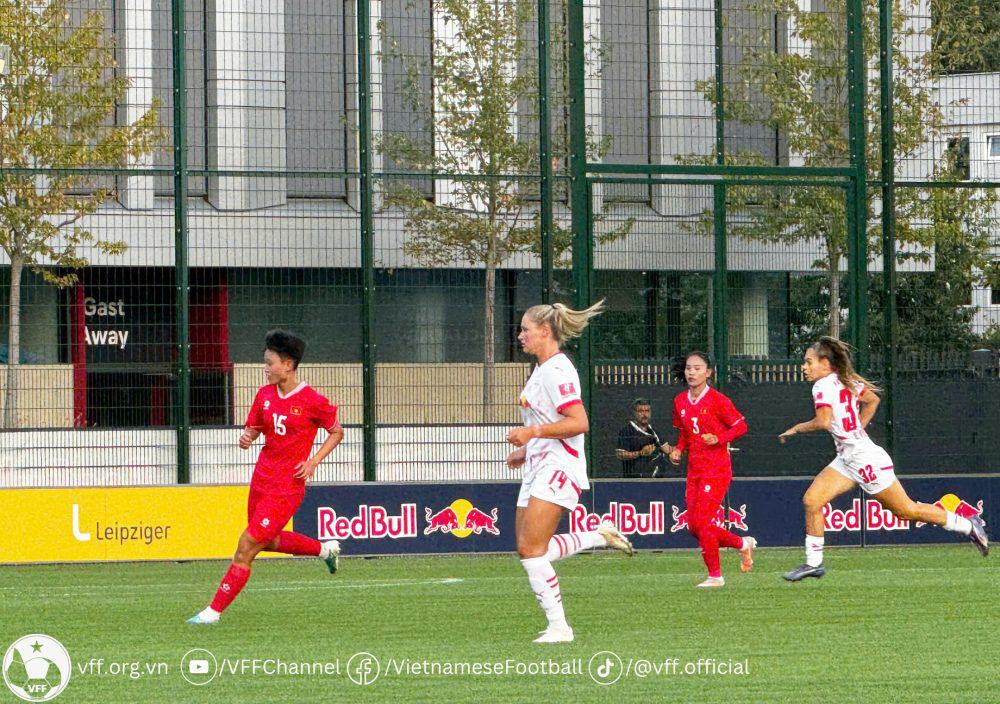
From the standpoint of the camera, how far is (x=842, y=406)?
41.8 feet

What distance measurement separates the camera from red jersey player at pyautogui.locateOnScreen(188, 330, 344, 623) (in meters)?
10.5

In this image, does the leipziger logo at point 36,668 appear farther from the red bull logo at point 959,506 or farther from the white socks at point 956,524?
the red bull logo at point 959,506

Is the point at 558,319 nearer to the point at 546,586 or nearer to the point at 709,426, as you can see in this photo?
the point at 546,586

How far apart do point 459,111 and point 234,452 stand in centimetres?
447

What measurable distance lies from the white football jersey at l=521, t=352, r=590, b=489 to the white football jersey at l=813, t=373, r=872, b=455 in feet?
13.5

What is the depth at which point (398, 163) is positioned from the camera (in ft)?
56.6

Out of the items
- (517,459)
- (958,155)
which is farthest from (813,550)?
(958,155)

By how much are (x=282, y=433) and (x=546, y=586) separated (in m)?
2.47

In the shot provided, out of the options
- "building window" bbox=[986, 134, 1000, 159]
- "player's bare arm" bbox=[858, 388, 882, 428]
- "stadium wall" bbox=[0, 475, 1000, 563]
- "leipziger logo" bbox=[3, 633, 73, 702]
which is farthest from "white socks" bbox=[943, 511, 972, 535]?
"leipziger logo" bbox=[3, 633, 73, 702]

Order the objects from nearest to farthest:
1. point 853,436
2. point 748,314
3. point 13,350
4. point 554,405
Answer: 1. point 554,405
2. point 853,436
3. point 13,350
4. point 748,314

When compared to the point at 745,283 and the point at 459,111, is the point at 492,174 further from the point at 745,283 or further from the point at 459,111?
the point at 745,283

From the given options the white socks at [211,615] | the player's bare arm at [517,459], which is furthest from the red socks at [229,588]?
the player's bare arm at [517,459]

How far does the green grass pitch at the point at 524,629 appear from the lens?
7.82 m

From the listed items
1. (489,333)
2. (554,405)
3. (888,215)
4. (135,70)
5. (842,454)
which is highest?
(135,70)
